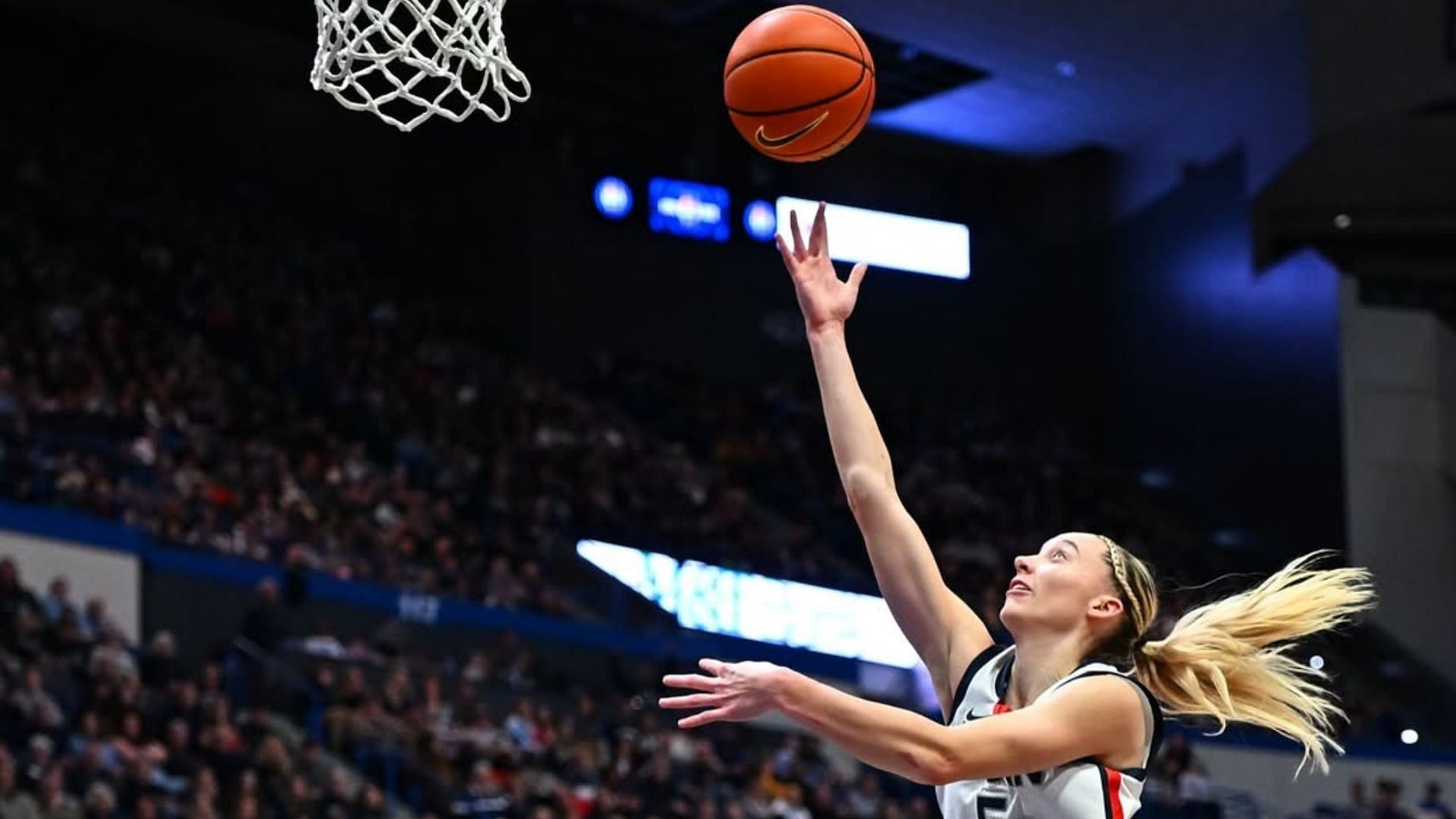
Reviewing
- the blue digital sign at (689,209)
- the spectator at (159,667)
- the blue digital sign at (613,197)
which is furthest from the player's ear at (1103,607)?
the blue digital sign at (689,209)

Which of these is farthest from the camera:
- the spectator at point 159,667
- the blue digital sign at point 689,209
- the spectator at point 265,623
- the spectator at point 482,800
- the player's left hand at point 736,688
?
the blue digital sign at point 689,209

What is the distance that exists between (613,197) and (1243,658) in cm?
2086

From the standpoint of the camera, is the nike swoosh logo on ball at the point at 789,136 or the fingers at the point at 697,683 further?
the nike swoosh logo on ball at the point at 789,136

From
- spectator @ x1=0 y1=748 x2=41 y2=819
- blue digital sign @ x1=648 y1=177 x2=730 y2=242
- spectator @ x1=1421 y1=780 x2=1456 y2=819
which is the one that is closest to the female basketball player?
spectator @ x1=0 y1=748 x2=41 y2=819

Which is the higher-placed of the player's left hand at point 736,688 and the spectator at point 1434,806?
the player's left hand at point 736,688

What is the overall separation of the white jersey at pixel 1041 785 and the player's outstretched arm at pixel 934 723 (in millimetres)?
42

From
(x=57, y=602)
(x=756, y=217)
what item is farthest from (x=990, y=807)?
(x=756, y=217)

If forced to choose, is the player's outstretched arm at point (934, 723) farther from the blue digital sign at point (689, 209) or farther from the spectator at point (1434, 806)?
the blue digital sign at point (689, 209)

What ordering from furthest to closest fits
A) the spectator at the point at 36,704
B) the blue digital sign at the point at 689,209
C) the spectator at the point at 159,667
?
the blue digital sign at the point at 689,209 < the spectator at the point at 159,667 < the spectator at the point at 36,704

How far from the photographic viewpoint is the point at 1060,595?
3.57m

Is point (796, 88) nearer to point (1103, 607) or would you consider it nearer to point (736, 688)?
point (1103, 607)

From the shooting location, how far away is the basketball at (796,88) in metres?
4.62

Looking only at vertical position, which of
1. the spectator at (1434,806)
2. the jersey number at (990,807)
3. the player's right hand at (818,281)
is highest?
the player's right hand at (818,281)

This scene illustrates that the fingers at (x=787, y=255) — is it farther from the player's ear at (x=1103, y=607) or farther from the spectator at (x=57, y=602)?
the spectator at (x=57, y=602)
